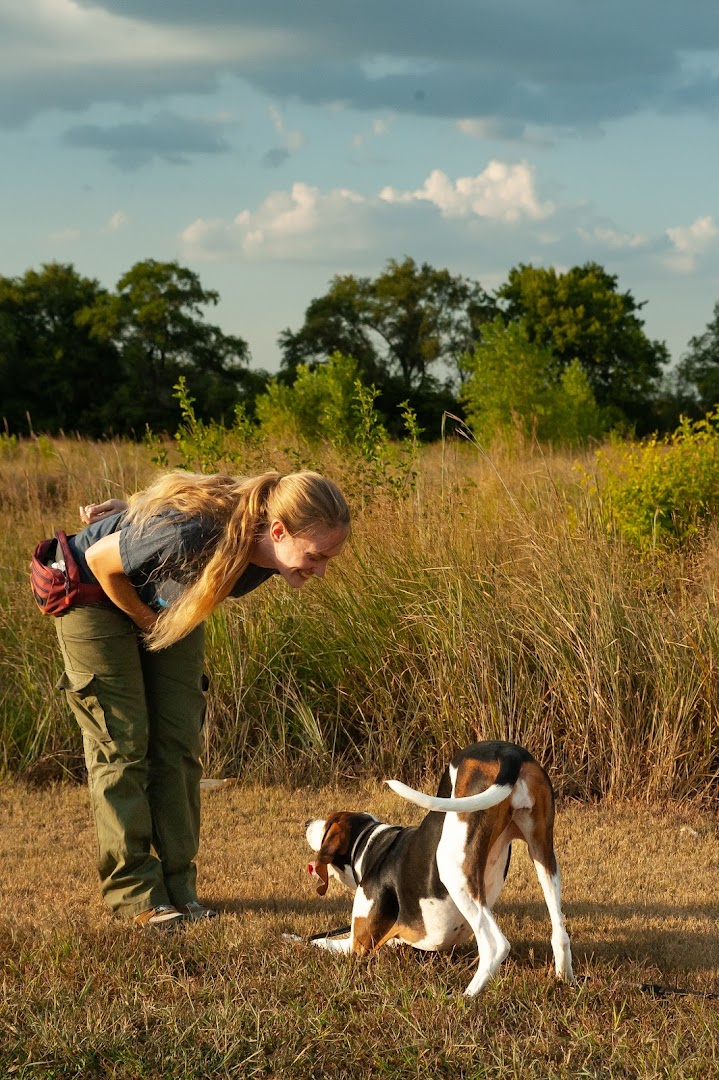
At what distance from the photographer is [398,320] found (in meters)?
49.6

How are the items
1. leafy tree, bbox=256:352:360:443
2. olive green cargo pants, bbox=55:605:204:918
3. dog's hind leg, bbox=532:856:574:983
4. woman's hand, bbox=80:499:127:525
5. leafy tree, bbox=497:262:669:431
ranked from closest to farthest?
dog's hind leg, bbox=532:856:574:983 → olive green cargo pants, bbox=55:605:204:918 → woman's hand, bbox=80:499:127:525 → leafy tree, bbox=256:352:360:443 → leafy tree, bbox=497:262:669:431

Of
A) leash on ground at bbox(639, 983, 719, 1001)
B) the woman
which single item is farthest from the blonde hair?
leash on ground at bbox(639, 983, 719, 1001)

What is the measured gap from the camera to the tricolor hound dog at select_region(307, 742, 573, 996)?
335 cm

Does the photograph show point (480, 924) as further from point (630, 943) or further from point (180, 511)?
point (180, 511)

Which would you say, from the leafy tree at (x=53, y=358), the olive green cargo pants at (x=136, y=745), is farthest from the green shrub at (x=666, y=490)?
the leafy tree at (x=53, y=358)

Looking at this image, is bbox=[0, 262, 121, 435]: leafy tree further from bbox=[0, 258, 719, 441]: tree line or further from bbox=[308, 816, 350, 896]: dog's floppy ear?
bbox=[308, 816, 350, 896]: dog's floppy ear

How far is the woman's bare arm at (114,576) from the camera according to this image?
12.7 feet

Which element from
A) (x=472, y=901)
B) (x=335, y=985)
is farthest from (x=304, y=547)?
(x=335, y=985)

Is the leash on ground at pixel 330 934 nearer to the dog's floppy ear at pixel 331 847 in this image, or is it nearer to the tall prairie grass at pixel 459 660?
the dog's floppy ear at pixel 331 847

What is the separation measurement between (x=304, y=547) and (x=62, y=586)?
3.01ft

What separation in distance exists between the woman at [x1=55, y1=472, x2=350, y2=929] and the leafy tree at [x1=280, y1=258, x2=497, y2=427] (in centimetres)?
4364

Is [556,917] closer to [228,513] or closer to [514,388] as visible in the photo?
[228,513]

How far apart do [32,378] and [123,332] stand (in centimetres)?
470

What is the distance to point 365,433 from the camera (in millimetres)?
8328
